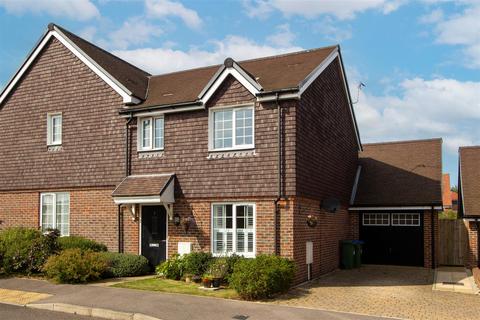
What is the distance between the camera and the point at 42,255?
15273 millimetres

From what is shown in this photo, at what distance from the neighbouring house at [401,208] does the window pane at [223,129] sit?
24.8 feet

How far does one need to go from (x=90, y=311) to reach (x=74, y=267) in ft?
10.9

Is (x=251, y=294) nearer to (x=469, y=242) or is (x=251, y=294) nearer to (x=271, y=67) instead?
(x=271, y=67)

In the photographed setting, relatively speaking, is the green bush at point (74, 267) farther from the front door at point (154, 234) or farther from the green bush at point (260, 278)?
the green bush at point (260, 278)

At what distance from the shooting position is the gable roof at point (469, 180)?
17.7 metres

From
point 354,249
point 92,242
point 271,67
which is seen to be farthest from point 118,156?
point 354,249

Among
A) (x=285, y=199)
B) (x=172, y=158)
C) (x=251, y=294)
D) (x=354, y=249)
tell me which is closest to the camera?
(x=251, y=294)

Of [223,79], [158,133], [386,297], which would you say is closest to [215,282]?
[386,297]

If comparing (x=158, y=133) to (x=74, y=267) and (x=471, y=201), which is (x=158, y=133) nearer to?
(x=74, y=267)

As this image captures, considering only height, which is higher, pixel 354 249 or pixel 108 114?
pixel 108 114

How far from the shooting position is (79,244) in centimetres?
1574

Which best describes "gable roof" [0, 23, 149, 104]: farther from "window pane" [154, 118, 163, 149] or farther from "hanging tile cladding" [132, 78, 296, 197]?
"hanging tile cladding" [132, 78, 296, 197]

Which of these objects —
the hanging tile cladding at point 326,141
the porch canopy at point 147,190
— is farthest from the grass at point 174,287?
the hanging tile cladding at point 326,141

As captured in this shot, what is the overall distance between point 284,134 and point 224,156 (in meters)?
2.03
